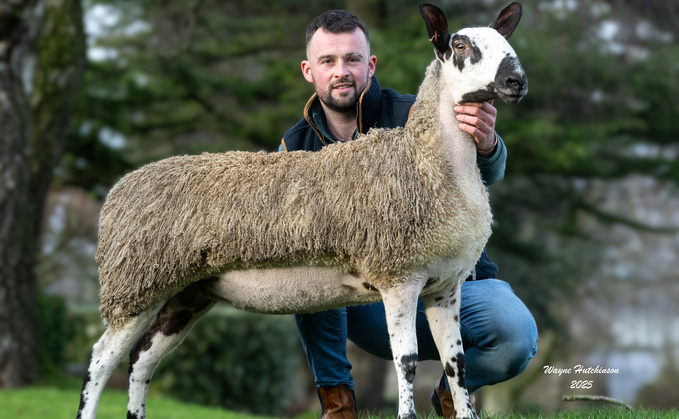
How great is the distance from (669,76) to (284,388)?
7716mm

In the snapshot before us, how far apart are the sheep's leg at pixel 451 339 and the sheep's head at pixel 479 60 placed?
3.29 feet

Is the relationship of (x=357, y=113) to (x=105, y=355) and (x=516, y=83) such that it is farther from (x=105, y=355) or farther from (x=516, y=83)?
(x=105, y=355)

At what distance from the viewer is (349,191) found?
3.59 m

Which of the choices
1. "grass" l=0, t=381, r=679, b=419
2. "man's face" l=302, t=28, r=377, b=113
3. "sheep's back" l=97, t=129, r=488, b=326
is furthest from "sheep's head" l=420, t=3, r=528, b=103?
"grass" l=0, t=381, r=679, b=419

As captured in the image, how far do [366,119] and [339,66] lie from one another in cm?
42

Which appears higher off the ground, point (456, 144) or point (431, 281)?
point (456, 144)

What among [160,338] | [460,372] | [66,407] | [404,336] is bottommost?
[66,407]

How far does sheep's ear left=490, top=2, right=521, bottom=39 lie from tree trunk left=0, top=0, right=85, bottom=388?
6.17m

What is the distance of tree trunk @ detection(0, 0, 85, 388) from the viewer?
27.5ft

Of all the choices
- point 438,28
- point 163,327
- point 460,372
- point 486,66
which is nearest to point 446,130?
point 486,66

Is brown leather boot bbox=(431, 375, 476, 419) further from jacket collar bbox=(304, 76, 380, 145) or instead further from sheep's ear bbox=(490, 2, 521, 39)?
sheep's ear bbox=(490, 2, 521, 39)

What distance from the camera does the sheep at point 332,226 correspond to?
11.5 ft

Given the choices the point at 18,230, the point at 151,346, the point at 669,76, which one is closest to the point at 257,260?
the point at 151,346

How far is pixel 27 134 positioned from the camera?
28.3ft
